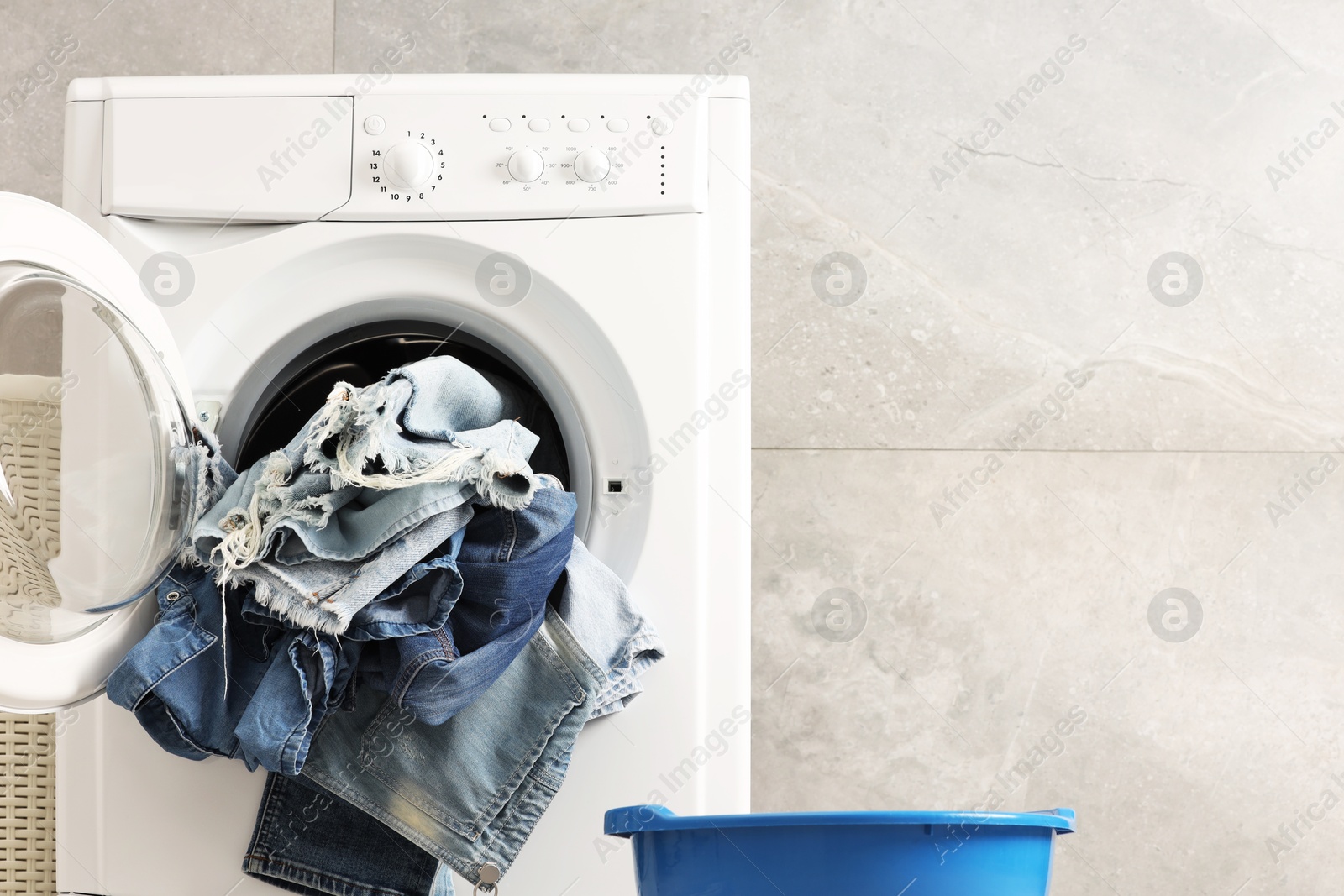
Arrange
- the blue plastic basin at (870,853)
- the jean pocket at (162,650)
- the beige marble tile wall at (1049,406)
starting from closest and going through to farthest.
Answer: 1. the blue plastic basin at (870,853)
2. the jean pocket at (162,650)
3. the beige marble tile wall at (1049,406)

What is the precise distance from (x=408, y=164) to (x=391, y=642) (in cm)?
40

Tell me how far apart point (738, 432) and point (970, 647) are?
0.56 metres

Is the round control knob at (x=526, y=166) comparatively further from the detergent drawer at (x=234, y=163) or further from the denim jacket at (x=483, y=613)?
the denim jacket at (x=483, y=613)

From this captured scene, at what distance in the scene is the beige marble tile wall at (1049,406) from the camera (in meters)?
1.21

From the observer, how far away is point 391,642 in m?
0.71

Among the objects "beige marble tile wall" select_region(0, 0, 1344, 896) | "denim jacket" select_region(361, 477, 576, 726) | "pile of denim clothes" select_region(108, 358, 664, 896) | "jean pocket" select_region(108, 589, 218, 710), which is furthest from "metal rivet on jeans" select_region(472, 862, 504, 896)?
"beige marble tile wall" select_region(0, 0, 1344, 896)

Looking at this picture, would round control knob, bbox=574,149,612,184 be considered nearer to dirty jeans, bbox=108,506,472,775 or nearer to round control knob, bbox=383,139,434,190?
round control knob, bbox=383,139,434,190

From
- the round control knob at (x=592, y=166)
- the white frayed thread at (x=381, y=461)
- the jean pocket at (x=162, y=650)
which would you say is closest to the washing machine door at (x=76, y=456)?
the jean pocket at (x=162, y=650)

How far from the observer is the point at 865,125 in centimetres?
124

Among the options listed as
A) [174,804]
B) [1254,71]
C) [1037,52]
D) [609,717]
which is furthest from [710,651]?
[1254,71]

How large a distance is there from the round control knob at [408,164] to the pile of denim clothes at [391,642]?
169 millimetres

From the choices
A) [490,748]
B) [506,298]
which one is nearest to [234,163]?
[506,298]

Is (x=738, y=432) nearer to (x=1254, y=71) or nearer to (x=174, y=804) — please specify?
(x=174, y=804)

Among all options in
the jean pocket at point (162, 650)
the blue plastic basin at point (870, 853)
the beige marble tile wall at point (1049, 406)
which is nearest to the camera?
the blue plastic basin at point (870, 853)
